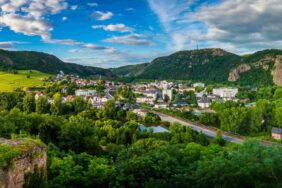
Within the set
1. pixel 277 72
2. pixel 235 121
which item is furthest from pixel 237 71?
pixel 235 121

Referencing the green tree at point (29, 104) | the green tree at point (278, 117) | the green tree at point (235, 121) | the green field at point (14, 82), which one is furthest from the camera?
the green field at point (14, 82)

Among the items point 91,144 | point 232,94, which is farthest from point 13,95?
point 232,94

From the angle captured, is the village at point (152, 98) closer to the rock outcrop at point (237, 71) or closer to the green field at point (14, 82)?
the green field at point (14, 82)

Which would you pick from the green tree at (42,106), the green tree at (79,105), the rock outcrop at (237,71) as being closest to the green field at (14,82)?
the green tree at (42,106)

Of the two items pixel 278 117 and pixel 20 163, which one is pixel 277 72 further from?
pixel 20 163

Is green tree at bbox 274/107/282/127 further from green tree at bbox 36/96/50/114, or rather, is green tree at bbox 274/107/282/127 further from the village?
green tree at bbox 36/96/50/114

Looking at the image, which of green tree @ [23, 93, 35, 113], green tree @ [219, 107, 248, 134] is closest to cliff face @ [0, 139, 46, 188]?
green tree @ [219, 107, 248, 134]
